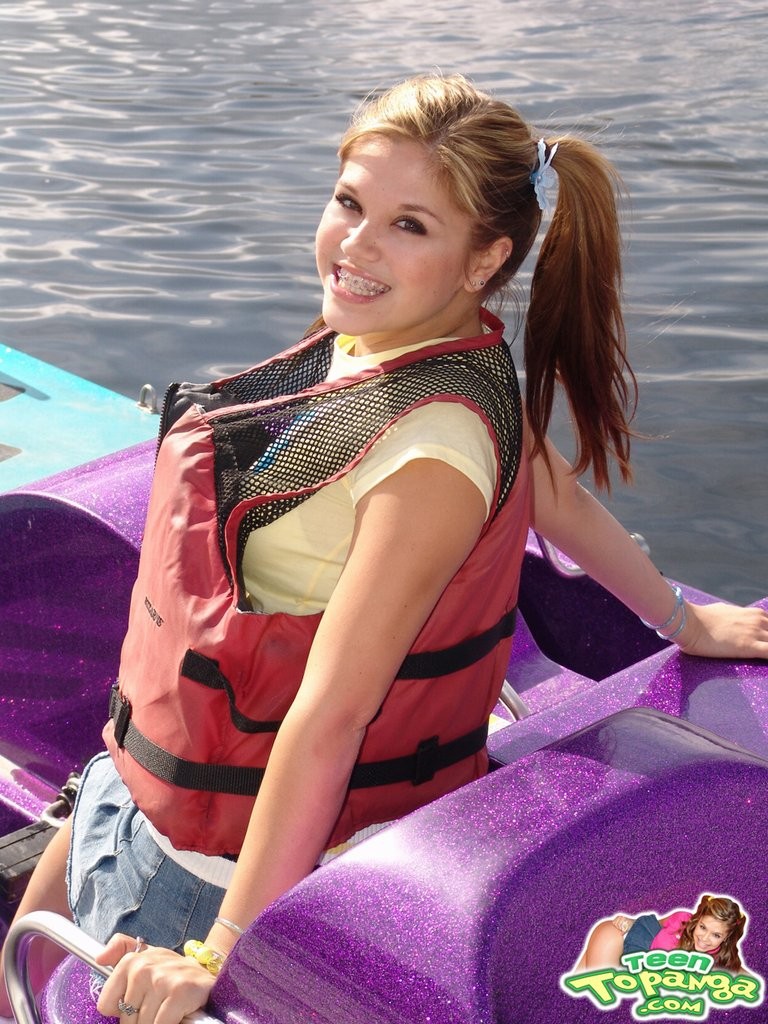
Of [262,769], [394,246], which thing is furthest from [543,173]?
[262,769]

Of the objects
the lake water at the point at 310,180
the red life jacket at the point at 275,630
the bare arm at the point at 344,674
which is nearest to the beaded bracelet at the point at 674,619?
the red life jacket at the point at 275,630

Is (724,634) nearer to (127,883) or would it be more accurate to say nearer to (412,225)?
(412,225)

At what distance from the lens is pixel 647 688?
1604mm

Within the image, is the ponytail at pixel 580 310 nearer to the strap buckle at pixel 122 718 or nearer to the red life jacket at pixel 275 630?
the red life jacket at pixel 275 630

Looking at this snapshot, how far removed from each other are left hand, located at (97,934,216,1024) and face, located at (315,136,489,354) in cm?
63

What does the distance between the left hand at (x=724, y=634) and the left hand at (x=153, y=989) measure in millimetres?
738

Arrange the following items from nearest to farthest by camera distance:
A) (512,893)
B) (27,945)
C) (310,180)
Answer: (512,893), (27,945), (310,180)

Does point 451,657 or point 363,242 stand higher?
point 363,242

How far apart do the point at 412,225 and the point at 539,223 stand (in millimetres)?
148

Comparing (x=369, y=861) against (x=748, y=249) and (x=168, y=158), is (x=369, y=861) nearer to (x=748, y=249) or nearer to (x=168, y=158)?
(x=748, y=249)

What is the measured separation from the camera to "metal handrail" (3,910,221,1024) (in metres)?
1.22

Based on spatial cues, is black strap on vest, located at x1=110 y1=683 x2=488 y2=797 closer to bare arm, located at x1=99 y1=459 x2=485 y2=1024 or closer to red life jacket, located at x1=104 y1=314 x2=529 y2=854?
red life jacket, located at x1=104 y1=314 x2=529 y2=854

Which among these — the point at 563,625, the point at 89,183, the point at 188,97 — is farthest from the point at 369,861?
the point at 188,97

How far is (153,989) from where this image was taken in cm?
116
